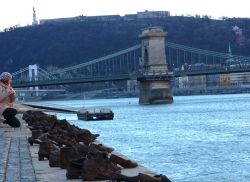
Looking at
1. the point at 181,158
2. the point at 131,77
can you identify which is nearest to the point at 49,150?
the point at 181,158

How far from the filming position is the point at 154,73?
305 ft

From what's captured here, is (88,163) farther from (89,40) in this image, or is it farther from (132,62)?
(89,40)

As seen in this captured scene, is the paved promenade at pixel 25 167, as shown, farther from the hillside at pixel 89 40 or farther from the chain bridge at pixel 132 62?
the hillside at pixel 89 40

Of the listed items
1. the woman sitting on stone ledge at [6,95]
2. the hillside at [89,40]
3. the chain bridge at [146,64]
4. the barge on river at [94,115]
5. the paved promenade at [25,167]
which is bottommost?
the barge on river at [94,115]

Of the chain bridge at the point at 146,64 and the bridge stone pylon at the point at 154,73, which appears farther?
the chain bridge at the point at 146,64

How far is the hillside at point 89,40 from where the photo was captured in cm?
11756

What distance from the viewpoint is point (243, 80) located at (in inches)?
5655

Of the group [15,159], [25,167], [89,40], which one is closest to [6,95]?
[15,159]

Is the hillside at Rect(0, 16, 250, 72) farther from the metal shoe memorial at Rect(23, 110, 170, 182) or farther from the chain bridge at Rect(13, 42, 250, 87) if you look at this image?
the metal shoe memorial at Rect(23, 110, 170, 182)

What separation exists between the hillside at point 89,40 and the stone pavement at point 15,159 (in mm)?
101400

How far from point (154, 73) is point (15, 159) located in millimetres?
82350

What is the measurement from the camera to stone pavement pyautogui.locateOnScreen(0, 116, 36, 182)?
8.68 m

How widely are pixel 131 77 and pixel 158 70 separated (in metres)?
8.36

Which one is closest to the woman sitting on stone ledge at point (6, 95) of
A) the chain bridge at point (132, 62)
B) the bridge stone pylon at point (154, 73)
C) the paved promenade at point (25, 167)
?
the paved promenade at point (25, 167)
